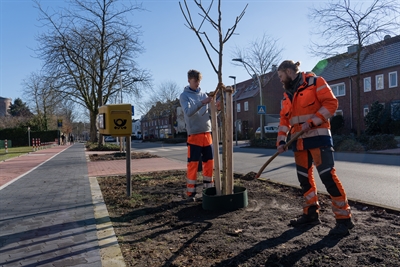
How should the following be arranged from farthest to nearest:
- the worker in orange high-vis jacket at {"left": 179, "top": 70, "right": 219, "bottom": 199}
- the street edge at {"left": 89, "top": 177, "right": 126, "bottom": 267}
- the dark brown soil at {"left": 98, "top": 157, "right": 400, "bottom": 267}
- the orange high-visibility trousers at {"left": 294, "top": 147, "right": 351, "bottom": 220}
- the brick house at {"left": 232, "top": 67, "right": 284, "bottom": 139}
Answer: the brick house at {"left": 232, "top": 67, "right": 284, "bottom": 139} < the worker in orange high-vis jacket at {"left": 179, "top": 70, "right": 219, "bottom": 199} < the orange high-visibility trousers at {"left": 294, "top": 147, "right": 351, "bottom": 220} < the street edge at {"left": 89, "top": 177, "right": 126, "bottom": 267} < the dark brown soil at {"left": 98, "top": 157, "right": 400, "bottom": 267}

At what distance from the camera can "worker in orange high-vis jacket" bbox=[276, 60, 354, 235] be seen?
11.3ft

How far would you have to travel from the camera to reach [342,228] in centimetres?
332

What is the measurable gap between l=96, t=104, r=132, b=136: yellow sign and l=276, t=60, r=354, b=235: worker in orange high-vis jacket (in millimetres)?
2676

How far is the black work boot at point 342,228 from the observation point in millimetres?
3287

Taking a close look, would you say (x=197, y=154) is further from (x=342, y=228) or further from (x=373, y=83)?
(x=373, y=83)

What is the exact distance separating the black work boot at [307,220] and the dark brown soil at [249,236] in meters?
0.07

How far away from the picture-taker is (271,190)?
5.90m

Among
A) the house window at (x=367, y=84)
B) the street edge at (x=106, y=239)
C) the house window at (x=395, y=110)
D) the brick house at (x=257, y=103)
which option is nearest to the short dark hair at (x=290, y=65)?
the street edge at (x=106, y=239)

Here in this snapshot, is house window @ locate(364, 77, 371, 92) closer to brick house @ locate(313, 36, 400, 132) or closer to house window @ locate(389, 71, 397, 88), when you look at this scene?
brick house @ locate(313, 36, 400, 132)

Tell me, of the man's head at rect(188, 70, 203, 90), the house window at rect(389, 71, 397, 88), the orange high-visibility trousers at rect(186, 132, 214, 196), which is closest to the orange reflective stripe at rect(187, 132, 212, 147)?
the orange high-visibility trousers at rect(186, 132, 214, 196)

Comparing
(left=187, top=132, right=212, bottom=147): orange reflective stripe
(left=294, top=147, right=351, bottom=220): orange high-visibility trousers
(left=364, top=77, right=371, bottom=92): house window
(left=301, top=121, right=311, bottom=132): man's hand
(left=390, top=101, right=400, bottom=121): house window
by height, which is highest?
(left=364, top=77, right=371, bottom=92): house window

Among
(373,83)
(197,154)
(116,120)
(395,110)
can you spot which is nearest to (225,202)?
(197,154)

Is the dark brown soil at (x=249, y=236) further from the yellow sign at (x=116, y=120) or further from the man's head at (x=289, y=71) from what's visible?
the man's head at (x=289, y=71)

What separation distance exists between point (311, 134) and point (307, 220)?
3.00 ft
